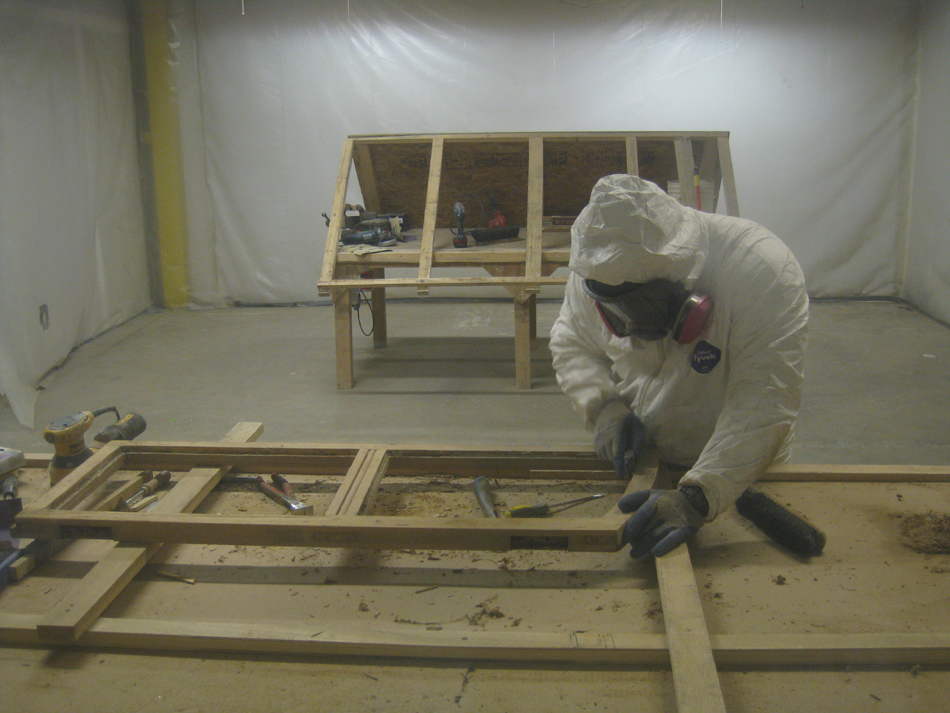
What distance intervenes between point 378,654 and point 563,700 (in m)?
0.32

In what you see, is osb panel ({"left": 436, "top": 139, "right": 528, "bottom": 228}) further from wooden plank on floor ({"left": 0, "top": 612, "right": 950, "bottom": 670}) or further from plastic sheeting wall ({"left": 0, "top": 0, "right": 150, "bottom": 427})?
wooden plank on floor ({"left": 0, "top": 612, "right": 950, "bottom": 670})

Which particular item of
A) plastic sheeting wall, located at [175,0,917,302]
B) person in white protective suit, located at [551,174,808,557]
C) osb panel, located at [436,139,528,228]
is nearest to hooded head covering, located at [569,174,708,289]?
person in white protective suit, located at [551,174,808,557]

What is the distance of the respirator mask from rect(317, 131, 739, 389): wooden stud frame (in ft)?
7.61

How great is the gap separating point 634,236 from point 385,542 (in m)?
0.82

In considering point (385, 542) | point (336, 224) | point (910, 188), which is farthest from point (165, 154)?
point (910, 188)

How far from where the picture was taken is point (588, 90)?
20.7 feet

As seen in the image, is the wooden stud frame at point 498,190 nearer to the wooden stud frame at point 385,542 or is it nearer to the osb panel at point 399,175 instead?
the osb panel at point 399,175

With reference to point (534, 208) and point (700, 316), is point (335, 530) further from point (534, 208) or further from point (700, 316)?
point (534, 208)

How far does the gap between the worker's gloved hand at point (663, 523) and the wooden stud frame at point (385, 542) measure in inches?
1.1

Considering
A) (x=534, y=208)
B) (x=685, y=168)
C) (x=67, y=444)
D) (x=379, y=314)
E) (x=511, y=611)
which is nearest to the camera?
(x=511, y=611)

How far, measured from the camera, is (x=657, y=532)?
150 cm

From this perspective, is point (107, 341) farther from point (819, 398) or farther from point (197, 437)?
point (819, 398)

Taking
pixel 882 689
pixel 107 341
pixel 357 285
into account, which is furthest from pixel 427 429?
pixel 107 341

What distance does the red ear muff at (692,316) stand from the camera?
5.40ft
